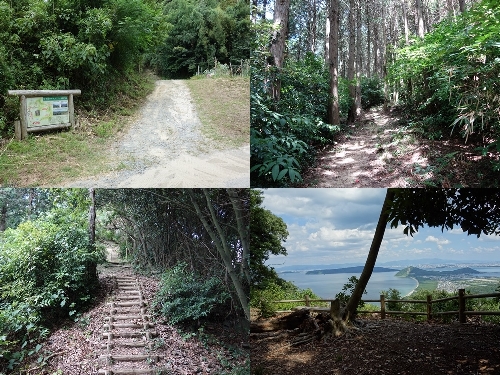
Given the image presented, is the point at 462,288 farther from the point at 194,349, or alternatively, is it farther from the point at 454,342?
the point at 194,349

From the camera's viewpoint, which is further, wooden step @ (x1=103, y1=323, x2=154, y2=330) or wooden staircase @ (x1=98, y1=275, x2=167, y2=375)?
wooden step @ (x1=103, y1=323, x2=154, y2=330)

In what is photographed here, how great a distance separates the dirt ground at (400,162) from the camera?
291 cm

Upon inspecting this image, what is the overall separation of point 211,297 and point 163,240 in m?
0.70

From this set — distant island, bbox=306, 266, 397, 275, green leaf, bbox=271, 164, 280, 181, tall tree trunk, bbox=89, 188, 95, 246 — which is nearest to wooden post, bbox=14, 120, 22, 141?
tall tree trunk, bbox=89, 188, 95, 246

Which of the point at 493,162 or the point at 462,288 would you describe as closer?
the point at 493,162

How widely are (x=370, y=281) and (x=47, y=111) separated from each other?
3.56 metres

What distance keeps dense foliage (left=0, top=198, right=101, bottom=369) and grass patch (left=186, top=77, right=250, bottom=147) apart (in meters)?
1.82

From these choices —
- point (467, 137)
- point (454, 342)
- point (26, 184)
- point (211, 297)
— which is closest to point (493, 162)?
point (467, 137)

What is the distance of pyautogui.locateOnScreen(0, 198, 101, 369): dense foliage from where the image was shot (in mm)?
2895

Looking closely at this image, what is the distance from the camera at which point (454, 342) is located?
117 inches

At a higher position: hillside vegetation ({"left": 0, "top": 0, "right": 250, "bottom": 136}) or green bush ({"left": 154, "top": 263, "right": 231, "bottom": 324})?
hillside vegetation ({"left": 0, "top": 0, "right": 250, "bottom": 136})

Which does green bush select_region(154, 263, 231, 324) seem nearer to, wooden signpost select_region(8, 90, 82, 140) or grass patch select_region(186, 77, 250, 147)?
grass patch select_region(186, 77, 250, 147)

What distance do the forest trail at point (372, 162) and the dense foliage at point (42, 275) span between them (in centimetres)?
205

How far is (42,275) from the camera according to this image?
3.16 meters
